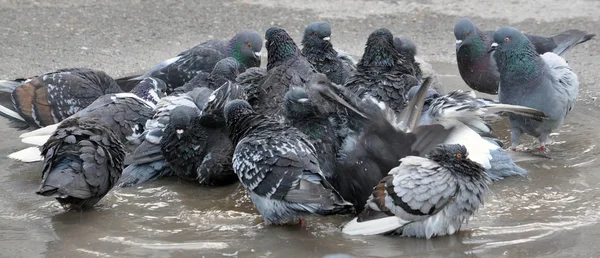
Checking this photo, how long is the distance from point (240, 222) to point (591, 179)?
2656 mm

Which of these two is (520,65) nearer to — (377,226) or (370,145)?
(370,145)

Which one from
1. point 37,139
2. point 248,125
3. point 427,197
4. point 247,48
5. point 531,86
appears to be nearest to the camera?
point 427,197

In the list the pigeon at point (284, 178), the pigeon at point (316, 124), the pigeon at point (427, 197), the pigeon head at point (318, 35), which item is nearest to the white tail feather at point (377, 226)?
the pigeon at point (427, 197)

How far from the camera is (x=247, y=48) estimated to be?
820cm

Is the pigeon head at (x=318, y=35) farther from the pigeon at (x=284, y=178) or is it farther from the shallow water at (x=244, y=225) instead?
the pigeon at (x=284, y=178)

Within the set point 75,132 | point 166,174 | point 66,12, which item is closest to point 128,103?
point 166,174

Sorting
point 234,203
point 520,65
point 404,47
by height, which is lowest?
point 234,203

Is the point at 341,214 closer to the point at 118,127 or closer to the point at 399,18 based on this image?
the point at 118,127

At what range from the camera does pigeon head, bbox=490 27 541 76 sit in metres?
6.97

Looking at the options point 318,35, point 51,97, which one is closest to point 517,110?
point 318,35

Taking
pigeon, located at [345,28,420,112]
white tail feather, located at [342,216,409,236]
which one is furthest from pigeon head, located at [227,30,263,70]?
white tail feather, located at [342,216,409,236]

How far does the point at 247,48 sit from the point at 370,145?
2.86 metres

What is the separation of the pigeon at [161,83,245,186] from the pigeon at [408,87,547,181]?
152cm

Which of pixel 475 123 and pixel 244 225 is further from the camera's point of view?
pixel 475 123
